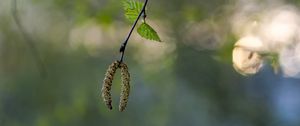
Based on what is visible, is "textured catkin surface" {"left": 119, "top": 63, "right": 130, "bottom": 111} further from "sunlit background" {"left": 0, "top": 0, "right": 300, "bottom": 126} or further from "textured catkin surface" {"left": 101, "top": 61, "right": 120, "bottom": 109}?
"sunlit background" {"left": 0, "top": 0, "right": 300, "bottom": 126}

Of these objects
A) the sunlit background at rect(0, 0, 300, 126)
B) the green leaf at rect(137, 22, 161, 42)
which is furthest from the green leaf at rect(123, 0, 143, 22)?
the sunlit background at rect(0, 0, 300, 126)

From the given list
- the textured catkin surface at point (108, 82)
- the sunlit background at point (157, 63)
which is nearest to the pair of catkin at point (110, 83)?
the textured catkin surface at point (108, 82)

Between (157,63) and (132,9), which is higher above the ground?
(157,63)

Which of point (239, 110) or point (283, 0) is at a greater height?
point (283, 0)

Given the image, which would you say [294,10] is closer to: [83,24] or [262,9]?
[262,9]

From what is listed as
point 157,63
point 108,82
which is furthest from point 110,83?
point 157,63

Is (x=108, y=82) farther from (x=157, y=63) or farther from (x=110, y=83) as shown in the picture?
(x=157, y=63)

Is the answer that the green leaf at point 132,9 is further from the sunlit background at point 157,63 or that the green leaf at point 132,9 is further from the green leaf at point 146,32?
the sunlit background at point 157,63

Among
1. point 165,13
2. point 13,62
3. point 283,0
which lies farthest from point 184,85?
point 13,62
